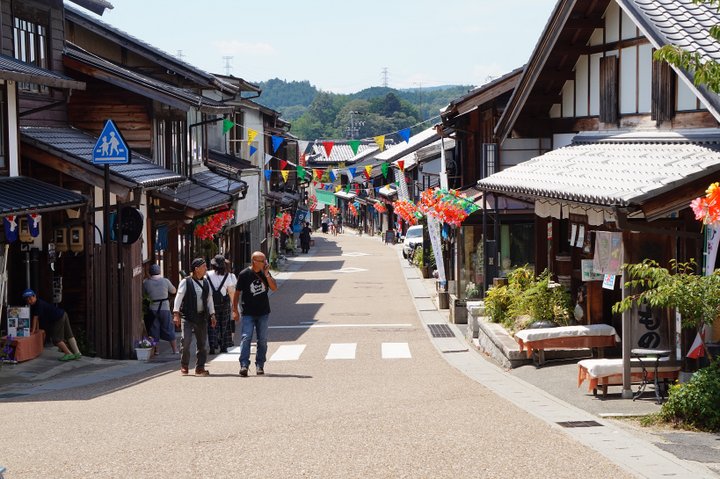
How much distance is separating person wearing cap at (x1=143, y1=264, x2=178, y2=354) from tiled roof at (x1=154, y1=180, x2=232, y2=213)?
8.46 ft

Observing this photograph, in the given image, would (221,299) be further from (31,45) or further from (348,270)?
(348,270)

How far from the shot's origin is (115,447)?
391 inches

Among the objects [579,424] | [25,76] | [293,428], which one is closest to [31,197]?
[25,76]

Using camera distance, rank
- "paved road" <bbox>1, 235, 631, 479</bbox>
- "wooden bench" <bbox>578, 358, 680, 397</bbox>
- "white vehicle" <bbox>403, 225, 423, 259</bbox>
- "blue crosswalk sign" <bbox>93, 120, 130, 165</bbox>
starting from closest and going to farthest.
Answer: "paved road" <bbox>1, 235, 631, 479</bbox> → "wooden bench" <bbox>578, 358, 680, 397</bbox> → "blue crosswalk sign" <bbox>93, 120, 130, 165</bbox> → "white vehicle" <bbox>403, 225, 423, 259</bbox>

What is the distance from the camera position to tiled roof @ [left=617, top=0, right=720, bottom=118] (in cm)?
1344

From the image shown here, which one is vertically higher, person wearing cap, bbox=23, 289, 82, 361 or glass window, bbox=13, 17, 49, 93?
glass window, bbox=13, 17, 49, 93

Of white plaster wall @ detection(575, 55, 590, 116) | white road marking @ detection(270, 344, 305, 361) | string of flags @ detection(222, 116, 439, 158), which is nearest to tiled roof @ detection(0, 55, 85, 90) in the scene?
white road marking @ detection(270, 344, 305, 361)

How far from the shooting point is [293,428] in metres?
10.9

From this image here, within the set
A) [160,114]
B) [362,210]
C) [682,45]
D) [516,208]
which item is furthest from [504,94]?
[362,210]

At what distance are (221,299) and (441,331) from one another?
806 cm

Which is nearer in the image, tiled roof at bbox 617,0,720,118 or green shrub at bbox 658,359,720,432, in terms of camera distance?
green shrub at bbox 658,359,720,432

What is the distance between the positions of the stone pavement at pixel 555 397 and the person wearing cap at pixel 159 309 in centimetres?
39

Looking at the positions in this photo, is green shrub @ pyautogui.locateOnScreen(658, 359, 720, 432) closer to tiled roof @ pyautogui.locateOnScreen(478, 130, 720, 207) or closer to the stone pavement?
the stone pavement

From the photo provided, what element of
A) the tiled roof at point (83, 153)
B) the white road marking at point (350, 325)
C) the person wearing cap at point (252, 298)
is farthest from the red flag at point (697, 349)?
the white road marking at point (350, 325)
